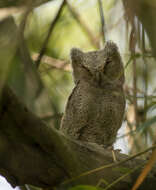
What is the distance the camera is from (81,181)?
1.65m

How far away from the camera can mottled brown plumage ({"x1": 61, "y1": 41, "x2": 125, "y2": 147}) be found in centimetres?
328

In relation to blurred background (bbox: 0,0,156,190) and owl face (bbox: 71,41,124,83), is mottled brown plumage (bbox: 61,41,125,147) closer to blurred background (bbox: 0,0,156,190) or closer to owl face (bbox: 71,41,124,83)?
owl face (bbox: 71,41,124,83)

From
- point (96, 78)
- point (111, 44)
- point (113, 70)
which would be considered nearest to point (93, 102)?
point (96, 78)

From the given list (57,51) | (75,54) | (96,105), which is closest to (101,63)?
(75,54)

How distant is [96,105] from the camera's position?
131 inches

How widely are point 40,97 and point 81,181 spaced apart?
786 mm

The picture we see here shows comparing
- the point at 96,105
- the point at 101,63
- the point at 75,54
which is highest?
the point at 75,54


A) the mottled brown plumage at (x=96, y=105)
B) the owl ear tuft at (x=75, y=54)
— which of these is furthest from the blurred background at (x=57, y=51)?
the owl ear tuft at (x=75, y=54)

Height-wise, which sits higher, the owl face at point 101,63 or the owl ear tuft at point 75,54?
the owl ear tuft at point 75,54

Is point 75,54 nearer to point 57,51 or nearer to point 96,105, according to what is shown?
point 96,105

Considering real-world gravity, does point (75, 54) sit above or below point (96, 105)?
above

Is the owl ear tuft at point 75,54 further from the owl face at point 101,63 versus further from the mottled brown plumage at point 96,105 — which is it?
the mottled brown plumage at point 96,105

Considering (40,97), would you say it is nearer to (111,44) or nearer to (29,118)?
(29,118)

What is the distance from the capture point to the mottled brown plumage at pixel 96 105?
3.28m
